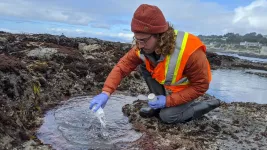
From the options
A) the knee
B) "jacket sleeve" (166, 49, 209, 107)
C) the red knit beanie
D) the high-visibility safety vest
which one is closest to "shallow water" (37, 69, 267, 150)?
the knee

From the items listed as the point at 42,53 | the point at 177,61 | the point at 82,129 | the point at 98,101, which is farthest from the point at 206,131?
the point at 42,53

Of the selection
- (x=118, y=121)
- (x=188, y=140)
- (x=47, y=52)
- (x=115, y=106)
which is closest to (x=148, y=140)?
(x=188, y=140)

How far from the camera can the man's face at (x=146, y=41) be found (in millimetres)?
4121

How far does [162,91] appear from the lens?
5.22 meters

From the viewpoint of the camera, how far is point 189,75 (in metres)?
4.53

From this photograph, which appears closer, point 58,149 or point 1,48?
point 58,149

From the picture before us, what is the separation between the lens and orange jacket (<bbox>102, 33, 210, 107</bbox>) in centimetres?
436

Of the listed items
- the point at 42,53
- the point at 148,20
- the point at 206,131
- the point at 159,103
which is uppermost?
the point at 148,20

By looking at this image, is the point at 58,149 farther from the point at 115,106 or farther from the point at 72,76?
the point at 72,76

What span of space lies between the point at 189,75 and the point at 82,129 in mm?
1749

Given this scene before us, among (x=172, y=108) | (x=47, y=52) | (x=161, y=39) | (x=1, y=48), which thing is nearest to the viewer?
(x=161, y=39)

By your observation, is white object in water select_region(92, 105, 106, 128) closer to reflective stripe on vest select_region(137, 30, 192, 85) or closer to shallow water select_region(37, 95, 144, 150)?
shallow water select_region(37, 95, 144, 150)

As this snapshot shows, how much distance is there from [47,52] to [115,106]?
3.44 metres

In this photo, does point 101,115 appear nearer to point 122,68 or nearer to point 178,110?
point 122,68
